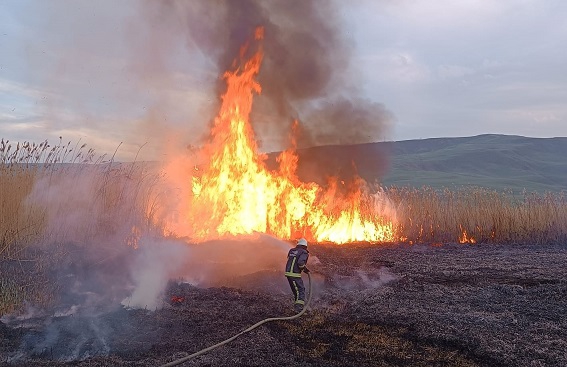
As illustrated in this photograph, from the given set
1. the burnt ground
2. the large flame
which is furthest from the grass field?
the large flame

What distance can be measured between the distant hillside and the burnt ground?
22756mm

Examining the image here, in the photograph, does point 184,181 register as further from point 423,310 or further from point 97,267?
point 423,310

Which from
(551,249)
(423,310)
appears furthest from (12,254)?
(551,249)

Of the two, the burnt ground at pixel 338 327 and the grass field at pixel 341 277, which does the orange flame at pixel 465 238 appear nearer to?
the grass field at pixel 341 277

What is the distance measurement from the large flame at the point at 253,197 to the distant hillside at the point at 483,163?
658 inches

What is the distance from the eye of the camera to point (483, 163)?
71.9 metres

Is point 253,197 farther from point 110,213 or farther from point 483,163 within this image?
point 483,163

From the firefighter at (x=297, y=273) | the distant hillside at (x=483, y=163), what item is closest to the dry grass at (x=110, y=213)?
the firefighter at (x=297, y=273)

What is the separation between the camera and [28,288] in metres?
7.01

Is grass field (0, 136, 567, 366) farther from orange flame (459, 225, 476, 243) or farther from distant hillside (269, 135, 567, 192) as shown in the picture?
distant hillside (269, 135, 567, 192)

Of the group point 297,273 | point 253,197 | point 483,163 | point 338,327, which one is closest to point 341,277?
point 297,273

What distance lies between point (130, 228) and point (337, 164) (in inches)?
283

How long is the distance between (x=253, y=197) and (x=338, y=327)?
6.55 m

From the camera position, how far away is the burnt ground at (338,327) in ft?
16.8
